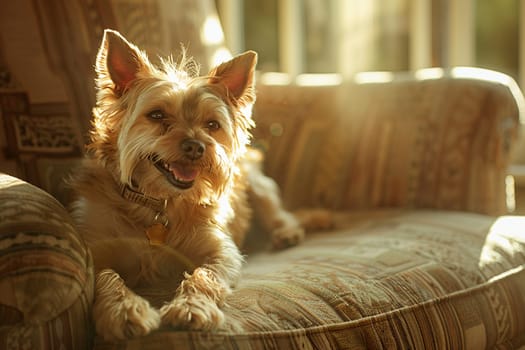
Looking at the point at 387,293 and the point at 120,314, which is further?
the point at 387,293

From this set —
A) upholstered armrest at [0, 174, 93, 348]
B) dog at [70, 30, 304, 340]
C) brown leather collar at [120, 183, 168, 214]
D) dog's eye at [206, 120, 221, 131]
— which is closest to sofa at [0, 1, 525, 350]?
upholstered armrest at [0, 174, 93, 348]

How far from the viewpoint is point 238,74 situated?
168 cm

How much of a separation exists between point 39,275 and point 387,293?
32.1 inches

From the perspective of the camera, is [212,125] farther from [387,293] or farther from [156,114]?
[387,293]

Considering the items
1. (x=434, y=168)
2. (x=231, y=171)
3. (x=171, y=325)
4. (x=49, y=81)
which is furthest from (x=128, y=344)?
(x=434, y=168)

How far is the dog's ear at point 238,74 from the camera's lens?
1646 mm

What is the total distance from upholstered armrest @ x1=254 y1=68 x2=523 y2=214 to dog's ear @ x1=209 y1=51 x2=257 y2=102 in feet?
2.71

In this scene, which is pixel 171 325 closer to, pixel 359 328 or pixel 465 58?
pixel 359 328

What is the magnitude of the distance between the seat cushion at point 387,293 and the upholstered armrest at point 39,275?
105mm

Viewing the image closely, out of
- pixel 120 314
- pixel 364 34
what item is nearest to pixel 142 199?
pixel 120 314

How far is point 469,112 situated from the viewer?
2.36 m

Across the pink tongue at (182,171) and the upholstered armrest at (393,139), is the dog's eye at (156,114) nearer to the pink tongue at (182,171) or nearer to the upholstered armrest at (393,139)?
the pink tongue at (182,171)

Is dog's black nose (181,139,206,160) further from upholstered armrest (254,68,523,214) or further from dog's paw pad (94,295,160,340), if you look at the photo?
upholstered armrest (254,68,523,214)

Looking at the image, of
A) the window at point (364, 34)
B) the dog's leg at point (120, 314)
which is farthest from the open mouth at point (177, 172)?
the window at point (364, 34)
